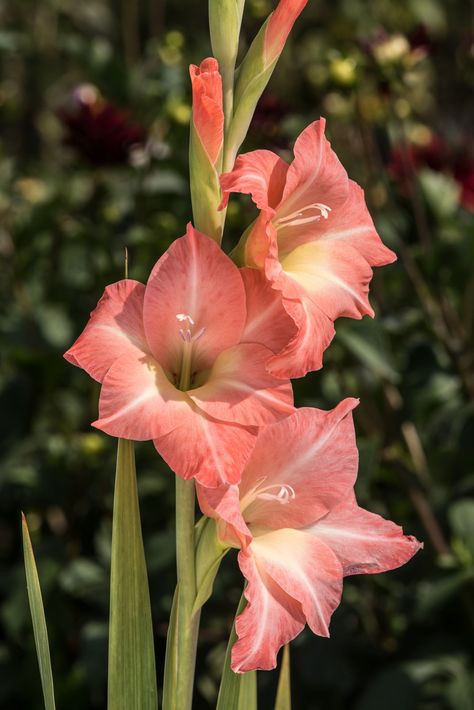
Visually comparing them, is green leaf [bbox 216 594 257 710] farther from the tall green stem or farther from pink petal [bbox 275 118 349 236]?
pink petal [bbox 275 118 349 236]

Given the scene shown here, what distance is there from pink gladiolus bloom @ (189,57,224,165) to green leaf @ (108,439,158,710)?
0.23 meters

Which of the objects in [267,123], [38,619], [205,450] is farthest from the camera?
[267,123]

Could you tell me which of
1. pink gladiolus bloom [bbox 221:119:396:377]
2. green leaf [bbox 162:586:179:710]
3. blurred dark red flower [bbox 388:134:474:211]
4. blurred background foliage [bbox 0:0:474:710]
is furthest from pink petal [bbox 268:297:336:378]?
blurred dark red flower [bbox 388:134:474:211]

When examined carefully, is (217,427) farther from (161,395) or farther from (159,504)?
(159,504)

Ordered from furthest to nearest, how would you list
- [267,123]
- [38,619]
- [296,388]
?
[296,388]
[267,123]
[38,619]

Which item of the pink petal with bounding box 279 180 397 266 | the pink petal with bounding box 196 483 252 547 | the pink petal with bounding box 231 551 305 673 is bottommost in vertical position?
the pink petal with bounding box 231 551 305 673

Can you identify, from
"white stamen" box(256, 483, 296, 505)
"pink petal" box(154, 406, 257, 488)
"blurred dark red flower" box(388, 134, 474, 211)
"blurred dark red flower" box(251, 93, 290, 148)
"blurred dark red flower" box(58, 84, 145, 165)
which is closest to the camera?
"pink petal" box(154, 406, 257, 488)

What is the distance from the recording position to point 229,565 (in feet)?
4.89

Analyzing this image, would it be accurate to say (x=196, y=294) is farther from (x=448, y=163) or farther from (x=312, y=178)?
(x=448, y=163)

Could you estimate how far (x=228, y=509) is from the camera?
709 millimetres

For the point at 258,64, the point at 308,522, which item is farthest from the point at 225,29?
the point at 308,522

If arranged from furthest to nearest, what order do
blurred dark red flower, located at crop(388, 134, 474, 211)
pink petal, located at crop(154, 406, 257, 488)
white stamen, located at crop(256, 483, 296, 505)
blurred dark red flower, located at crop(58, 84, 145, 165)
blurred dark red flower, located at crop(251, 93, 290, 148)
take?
blurred dark red flower, located at crop(388, 134, 474, 211)
blurred dark red flower, located at crop(58, 84, 145, 165)
blurred dark red flower, located at crop(251, 93, 290, 148)
white stamen, located at crop(256, 483, 296, 505)
pink petal, located at crop(154, 406, 257, 488)

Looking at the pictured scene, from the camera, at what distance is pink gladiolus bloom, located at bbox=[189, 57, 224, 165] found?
0.70 m

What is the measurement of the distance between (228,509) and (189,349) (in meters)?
0.12
